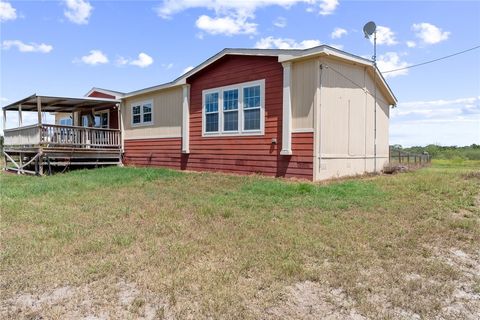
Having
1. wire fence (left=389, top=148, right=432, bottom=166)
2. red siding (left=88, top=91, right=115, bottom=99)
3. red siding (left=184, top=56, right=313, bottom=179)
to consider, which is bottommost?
wire fence (left=389, top=148, right=432, bottom=166)

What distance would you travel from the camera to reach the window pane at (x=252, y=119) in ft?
33.8

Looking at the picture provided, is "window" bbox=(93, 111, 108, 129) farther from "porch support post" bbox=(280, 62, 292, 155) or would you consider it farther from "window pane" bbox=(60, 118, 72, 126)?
"porch support post" bbox=(280, 62, 292, 155)

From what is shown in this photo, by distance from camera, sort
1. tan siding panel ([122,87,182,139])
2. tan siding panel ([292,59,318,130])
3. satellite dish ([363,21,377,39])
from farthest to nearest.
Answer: tan siding panel ([122,87,182,139]) < satellite dish ([363,21,377,39]) < tan siding panel ([292,59,318,130])

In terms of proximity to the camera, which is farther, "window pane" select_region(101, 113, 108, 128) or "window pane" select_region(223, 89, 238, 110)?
"window pane" select_region(101, 113, 108, 128)

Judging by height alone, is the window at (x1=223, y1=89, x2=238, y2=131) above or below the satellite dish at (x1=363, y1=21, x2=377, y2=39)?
below

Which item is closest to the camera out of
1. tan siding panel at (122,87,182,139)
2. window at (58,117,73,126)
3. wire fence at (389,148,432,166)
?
tan siding panel at (122,87,182,139)

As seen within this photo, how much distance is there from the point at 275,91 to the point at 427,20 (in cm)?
513

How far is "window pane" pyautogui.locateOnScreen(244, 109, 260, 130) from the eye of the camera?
10297 mm

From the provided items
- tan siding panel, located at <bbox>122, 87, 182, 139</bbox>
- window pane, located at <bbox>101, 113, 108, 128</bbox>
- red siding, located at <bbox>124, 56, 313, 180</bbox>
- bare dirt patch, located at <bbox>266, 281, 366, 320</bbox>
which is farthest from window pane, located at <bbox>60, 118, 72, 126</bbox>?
bare dirt patch, located at <bbox>266, 281, 366, 320</bbox>

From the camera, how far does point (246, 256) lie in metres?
3.86

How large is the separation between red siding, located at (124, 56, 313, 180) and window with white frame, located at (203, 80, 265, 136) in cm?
20

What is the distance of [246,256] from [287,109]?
610 centimetres

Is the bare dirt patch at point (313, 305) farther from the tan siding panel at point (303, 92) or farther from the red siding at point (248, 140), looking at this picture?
the tan siding panel at point (303, 92)

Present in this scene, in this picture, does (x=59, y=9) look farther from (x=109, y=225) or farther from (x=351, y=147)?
(x=351, y=147)
